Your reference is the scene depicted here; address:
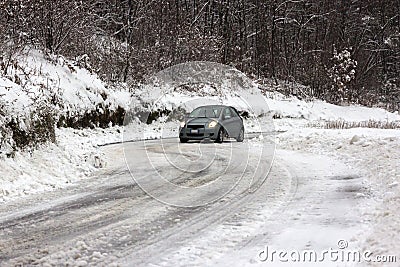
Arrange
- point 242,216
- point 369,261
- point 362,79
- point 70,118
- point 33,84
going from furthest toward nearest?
point 362,79 < point 70,118 < point 33,84 < point 242,216 < point 369,261

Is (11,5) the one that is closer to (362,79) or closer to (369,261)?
(369,261)

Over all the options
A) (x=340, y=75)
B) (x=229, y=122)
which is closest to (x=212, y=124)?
(x=229, y=122)

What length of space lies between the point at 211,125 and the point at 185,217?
1158cm

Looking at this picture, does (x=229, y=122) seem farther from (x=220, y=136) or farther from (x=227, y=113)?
(x=220, y=136)

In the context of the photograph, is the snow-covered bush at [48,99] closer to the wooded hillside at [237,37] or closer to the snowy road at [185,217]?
the wooded hillside at [237,37]

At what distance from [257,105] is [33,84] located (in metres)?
23.1

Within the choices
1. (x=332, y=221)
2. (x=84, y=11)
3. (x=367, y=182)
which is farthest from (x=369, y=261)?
(x=84, y=11)

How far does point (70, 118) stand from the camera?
19.5 m

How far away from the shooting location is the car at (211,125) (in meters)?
18.6

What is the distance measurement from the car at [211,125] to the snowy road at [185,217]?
20.3 feet

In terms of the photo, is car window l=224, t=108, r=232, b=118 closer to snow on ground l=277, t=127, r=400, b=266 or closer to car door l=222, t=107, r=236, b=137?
car door l=222, t=107, r=236, b=137

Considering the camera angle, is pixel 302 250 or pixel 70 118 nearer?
pixel 302 250

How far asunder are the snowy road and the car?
618 cm

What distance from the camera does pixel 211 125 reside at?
18.7m
